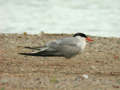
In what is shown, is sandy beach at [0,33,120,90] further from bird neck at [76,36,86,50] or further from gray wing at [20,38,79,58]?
bird neck at [76,36,86,50]

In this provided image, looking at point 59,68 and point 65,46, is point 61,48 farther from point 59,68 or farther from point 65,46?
point 59,68

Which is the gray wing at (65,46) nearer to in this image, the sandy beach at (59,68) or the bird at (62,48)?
the bird at (62,48)

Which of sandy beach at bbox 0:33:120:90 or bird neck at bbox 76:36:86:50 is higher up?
bird neck at bbox 76:36:86:50

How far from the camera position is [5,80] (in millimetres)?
6074

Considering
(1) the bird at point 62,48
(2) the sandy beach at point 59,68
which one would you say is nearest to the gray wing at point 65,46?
(1) the bird at point 62,48

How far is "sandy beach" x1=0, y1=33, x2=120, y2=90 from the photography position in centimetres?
590

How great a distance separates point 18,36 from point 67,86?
4.09 metres

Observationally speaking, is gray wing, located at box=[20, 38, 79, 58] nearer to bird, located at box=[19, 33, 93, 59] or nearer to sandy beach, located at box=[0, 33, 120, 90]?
bird, located at box=[19, 33, 93, 59]

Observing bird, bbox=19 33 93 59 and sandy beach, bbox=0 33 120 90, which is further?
bird, bbox=19 33 93 59

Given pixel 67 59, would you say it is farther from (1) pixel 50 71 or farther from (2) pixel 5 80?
(2) pixel 5 80

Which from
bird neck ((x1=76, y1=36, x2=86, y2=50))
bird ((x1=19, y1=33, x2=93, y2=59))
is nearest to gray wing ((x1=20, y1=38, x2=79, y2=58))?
bird ((x1=19, y1=33, x2=93, y2=59))

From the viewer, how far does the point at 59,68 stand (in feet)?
23.2

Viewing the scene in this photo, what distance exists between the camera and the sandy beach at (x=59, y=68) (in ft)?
19.4

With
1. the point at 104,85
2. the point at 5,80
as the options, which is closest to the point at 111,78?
the point at 104,85
